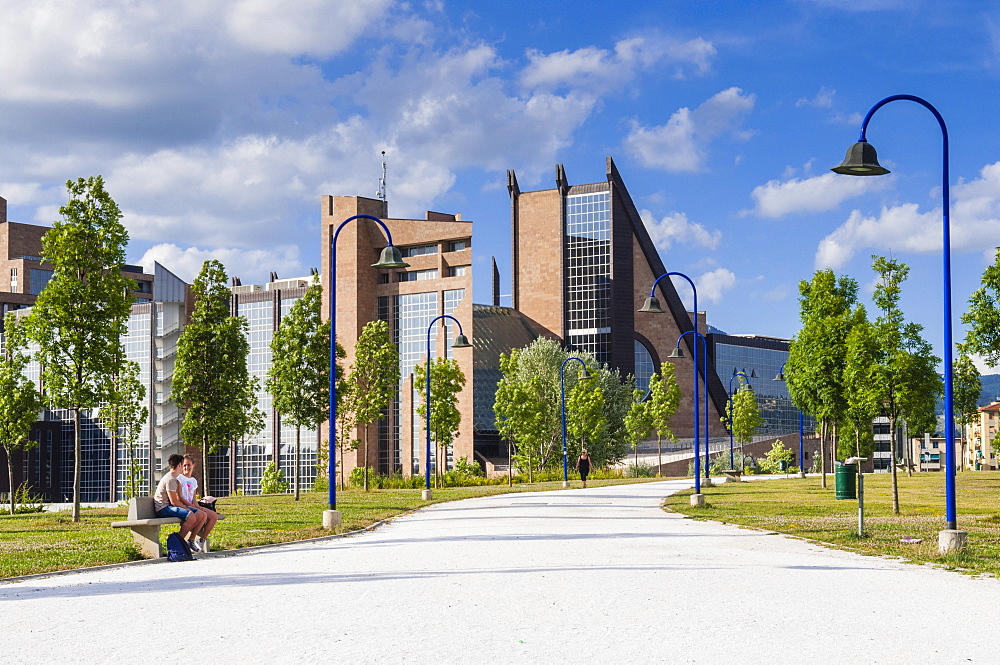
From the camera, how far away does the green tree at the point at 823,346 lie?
33.9 m

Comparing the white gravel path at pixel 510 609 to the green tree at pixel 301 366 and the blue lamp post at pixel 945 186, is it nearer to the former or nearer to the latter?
the blue lamp post at pixel 945 186

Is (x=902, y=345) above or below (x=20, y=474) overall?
above

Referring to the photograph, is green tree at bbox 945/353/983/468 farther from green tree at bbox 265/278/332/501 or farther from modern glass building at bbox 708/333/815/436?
modern glass building at bbox 708/333/815/436

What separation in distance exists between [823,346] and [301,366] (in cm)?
1734

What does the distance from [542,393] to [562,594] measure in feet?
186

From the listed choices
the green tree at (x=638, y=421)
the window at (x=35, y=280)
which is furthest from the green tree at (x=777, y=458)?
the window at (x=35, y=280)

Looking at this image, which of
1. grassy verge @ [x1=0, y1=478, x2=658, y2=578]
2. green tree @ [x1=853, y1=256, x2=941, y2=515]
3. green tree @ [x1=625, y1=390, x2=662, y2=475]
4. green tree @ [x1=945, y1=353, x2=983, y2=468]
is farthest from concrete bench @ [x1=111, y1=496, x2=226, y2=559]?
green tree @ [x1=945, y1=353, x2=983, y2=468]

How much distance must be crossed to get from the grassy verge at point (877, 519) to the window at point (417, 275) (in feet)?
167

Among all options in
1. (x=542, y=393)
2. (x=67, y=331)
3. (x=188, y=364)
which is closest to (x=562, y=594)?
(x=67, y=331)

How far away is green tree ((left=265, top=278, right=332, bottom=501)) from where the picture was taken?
114 feet

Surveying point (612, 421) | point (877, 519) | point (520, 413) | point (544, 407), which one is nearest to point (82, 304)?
point (877, 519)

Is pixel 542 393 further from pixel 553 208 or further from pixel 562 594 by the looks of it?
pixel 562 594

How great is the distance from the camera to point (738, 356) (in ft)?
405

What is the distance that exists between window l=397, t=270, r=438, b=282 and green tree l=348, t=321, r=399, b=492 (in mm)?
38121
